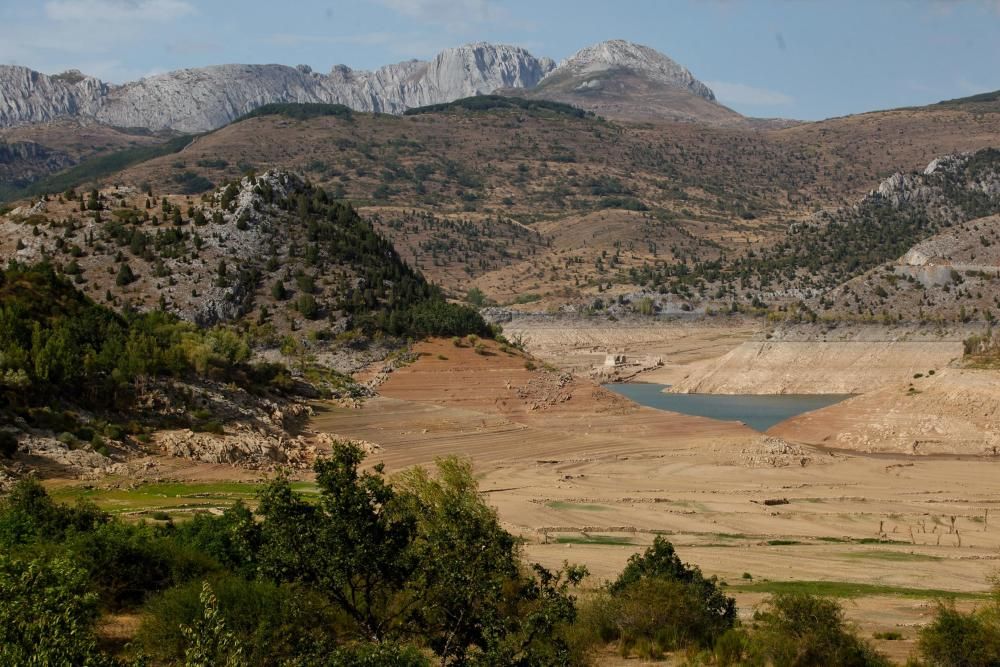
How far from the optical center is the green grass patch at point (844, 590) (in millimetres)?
32906

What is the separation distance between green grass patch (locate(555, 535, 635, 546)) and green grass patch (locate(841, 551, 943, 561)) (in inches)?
310

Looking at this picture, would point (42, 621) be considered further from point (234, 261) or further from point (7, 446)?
point (234, 261)

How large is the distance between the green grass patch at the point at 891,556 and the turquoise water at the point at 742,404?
44.5 metres

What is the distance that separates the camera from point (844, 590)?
33.6 meters

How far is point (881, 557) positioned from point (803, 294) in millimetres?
126186

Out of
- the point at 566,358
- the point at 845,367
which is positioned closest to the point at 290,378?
the point at 845,367

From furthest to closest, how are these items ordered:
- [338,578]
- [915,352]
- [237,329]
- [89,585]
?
1. [915,352]
2. [237,329]
3. [89,585]
4. [338,578]

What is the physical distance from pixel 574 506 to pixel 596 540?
6763 millimetres

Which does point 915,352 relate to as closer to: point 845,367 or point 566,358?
point 845,367

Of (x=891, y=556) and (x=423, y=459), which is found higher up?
(x=423, y=459)

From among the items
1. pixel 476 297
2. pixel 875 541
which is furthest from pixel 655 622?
pixel 476 297

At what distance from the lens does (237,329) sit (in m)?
80.0

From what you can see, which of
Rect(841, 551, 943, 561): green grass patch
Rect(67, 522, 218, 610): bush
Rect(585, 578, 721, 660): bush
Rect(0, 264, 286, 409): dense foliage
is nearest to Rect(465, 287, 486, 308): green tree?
Rect(0, 264, 286, 409): dense foliage

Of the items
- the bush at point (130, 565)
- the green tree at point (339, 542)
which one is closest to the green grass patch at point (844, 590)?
the bush at point (130, 565)
